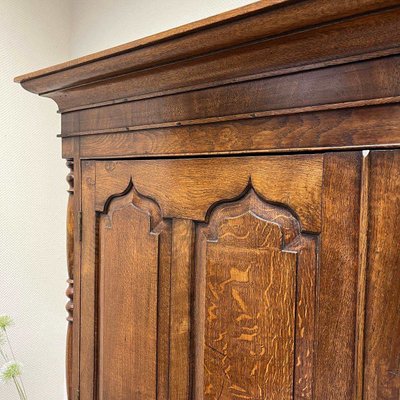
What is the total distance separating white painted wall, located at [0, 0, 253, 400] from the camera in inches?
56.9

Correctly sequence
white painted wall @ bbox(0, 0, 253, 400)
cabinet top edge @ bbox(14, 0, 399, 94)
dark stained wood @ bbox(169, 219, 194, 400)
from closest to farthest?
cabinet top edge @ bbox(14, 0, 399, 94)
dark stained wood @ bbox(169, 219, 194, 400)
white painted wall @ bbox(0, 0, 253, 400)

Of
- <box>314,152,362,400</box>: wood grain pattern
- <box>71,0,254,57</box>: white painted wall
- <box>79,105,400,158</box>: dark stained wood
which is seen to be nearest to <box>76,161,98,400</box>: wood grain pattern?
<box>79,105,400,158</box>: dark stained wood

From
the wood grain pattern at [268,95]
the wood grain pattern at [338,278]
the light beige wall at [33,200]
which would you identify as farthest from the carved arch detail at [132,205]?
the light beige wall at [33,200]

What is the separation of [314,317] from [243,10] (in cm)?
37

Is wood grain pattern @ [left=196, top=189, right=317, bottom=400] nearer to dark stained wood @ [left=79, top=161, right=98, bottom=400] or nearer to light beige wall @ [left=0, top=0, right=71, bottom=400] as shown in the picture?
dark stained wood @ [left=79, top=161, right=98, bottom=400]

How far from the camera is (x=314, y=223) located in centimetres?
48

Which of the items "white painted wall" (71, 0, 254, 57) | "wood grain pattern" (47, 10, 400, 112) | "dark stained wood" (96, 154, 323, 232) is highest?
"white painted wall" (71, 0, 254, 57)

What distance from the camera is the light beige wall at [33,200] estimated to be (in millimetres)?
1455

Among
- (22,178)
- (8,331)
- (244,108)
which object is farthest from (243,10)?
(8,331)

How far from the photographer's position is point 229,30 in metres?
0.49

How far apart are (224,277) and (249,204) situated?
108 mm

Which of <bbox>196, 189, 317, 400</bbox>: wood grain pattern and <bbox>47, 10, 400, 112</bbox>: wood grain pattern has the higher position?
<bbox>47, 10, 400, 112</bbox>: wood grain pattern

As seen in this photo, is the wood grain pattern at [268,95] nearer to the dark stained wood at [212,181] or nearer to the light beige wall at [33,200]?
the dark stained wood at [212,181]

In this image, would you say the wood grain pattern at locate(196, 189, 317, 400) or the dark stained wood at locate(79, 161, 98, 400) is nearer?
the wood grain pattern at locate(196, 189, 317, 400)
